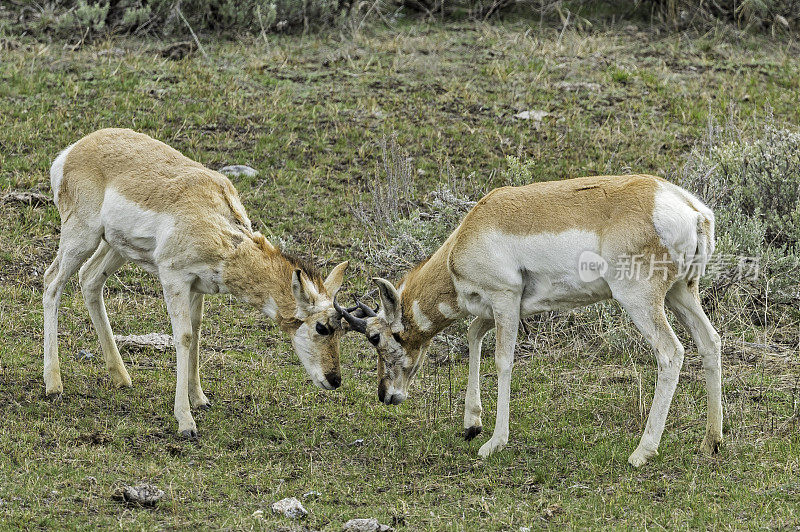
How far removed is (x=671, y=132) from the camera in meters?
14.3

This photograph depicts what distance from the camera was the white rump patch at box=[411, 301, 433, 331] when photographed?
26.5 feet

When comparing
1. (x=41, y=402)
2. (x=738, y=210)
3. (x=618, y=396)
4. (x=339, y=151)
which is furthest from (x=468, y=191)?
(x=41, y=402)

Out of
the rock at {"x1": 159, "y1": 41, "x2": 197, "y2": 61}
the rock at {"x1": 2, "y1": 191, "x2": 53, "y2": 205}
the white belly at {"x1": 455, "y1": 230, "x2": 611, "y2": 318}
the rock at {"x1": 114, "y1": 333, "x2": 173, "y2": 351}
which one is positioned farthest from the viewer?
the rock at {"x1": 159, "y1": 41, "x2": 197, "y2": 61}

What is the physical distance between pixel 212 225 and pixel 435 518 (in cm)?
313

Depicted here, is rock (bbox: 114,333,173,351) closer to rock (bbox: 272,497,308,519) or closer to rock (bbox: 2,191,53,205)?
rock (bbox: 2,191,53,205)

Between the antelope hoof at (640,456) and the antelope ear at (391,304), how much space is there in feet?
7.04

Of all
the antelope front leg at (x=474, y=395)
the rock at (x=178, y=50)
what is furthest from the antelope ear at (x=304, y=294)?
the rock at (x=178, y=50)

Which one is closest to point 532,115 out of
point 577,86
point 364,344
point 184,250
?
point 577,86

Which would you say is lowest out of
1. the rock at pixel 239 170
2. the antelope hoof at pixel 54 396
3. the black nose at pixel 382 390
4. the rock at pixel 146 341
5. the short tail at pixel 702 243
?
the rock at pixel 146 341

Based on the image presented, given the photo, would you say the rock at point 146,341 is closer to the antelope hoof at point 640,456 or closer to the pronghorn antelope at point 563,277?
the pronghorn antelope at point 563,277

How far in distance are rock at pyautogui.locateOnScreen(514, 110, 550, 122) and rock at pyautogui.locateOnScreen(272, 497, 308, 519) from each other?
369 inches

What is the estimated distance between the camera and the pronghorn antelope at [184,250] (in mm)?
8047

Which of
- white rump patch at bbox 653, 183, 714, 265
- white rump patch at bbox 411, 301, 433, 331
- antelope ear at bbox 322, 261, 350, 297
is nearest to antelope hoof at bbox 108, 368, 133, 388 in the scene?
antelope ear at bbox 322, 261, 350, 297

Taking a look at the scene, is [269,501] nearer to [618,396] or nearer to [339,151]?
[618,396]
